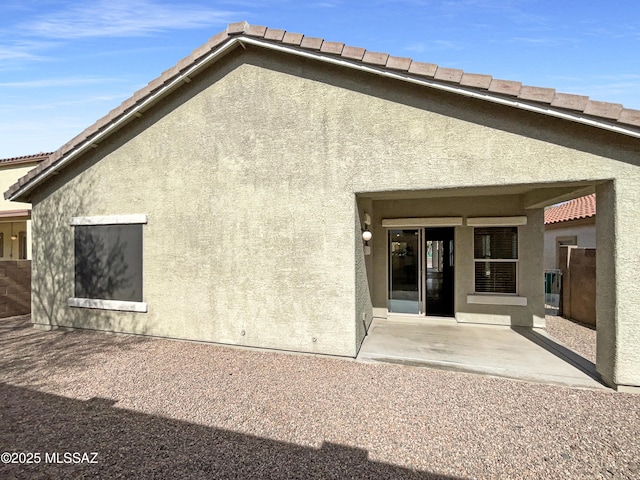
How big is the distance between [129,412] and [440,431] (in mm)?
4372

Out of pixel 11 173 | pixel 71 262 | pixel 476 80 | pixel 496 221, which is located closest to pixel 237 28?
pixel 476 80

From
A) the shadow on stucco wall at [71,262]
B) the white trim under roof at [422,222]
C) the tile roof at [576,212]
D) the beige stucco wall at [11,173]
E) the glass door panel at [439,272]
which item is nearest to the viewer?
the shadow on stucco wall at [71,262]

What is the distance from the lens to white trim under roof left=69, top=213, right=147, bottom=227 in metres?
8.39

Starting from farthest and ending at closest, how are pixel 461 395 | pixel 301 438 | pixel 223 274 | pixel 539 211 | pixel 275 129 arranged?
pixel 539 211 < pixel 223 274 < pixel 275 129 < pixel 461 395 < pixel 301 438

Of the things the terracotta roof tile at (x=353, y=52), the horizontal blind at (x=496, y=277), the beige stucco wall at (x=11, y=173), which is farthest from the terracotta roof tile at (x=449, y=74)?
the beige stucco wall at (x=11, y=173)

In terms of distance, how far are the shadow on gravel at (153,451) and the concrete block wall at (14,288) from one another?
29.6 ft

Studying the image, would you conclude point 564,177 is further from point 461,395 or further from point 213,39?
point 213,39

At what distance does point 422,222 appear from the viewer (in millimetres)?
9625

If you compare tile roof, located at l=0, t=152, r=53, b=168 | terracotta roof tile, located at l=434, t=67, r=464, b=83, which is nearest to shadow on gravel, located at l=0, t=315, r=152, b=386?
terracotta roof tile, located at l=434, t=67, r=464, b=83

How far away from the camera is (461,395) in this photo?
16.7 ft

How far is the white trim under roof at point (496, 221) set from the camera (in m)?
8.88

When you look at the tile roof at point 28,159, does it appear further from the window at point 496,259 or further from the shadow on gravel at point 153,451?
the window at point 496,259

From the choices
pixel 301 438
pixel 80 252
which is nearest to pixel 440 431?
pixel 301 438

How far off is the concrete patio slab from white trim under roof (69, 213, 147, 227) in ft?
21.4
